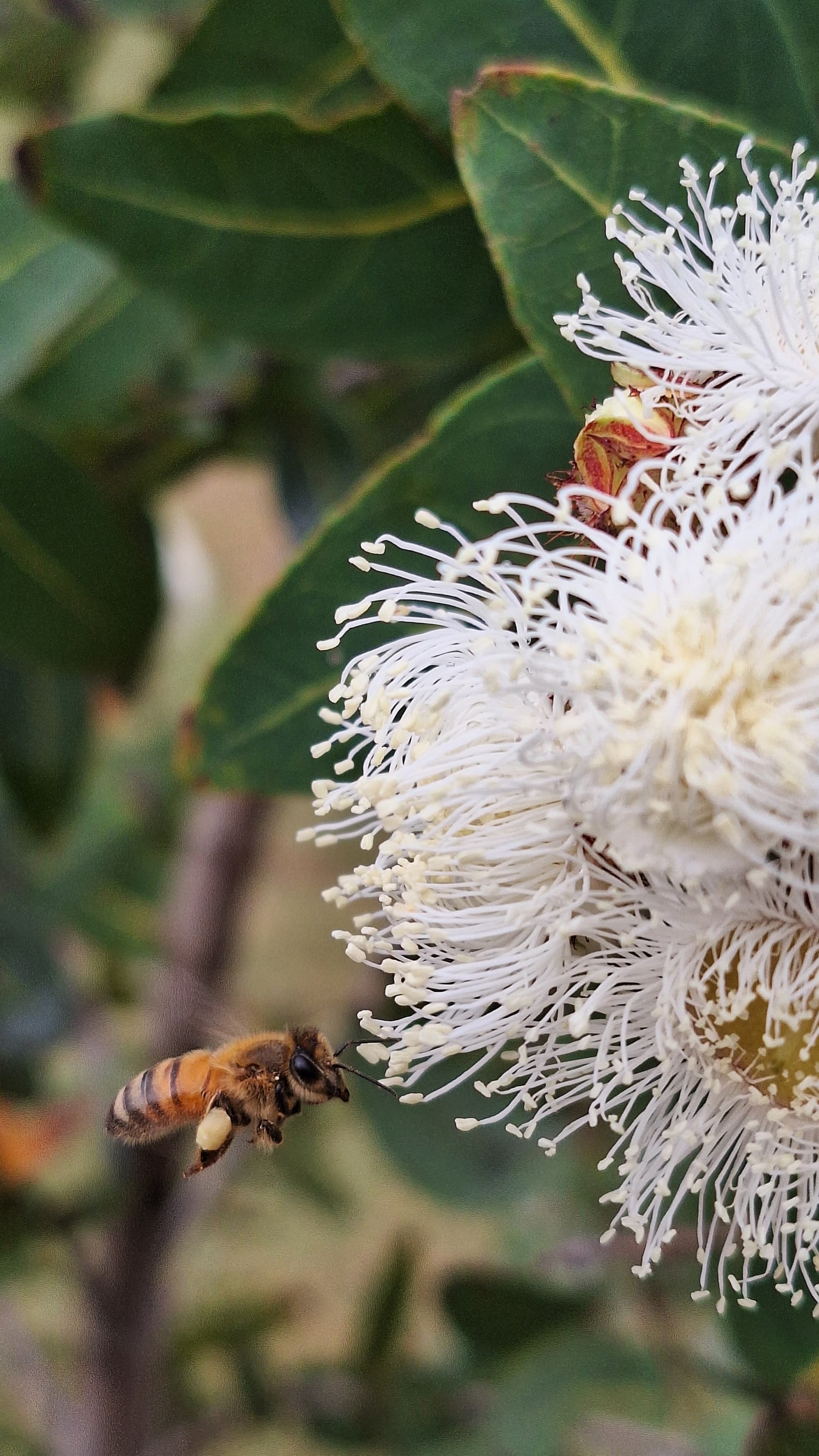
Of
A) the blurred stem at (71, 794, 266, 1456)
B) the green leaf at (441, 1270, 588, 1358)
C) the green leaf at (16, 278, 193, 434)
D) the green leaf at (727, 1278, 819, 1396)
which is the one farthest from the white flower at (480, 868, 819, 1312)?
the blurred stem at (71, 794, 266, 1456)

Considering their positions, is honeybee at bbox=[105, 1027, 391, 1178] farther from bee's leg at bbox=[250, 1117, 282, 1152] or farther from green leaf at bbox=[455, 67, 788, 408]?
green leaf at bbox=[455, 67, 788, 408]

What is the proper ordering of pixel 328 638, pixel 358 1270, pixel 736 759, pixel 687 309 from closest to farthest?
pixel 736 759
pixel 687 309
pixel 328 638
pixel 358 1270

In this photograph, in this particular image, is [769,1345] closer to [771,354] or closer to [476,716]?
[476,716]

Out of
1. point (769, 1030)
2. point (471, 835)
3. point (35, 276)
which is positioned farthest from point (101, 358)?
point (769, 1030)

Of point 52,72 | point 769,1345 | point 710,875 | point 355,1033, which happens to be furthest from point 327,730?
point 52,72

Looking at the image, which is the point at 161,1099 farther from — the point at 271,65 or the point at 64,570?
the point at 271,65

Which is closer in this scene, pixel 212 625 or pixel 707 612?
pixel 707 612

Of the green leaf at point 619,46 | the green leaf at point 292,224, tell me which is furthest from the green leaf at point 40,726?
the green leaf at point 619,46
